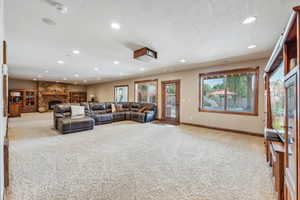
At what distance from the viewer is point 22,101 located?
387 inches

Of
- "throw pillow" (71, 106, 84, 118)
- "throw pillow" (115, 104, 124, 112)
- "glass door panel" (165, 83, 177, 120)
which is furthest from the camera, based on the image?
"throw pillow" (115, 104, 124, 112)

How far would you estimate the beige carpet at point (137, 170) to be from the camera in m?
1.71

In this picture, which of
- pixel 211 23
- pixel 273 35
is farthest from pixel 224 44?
pixel 211 23

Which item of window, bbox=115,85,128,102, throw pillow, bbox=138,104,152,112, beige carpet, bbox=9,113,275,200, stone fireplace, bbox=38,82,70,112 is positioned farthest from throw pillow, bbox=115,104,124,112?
stone fireplace, bbox=38,82,70,112

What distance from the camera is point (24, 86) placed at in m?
10.2

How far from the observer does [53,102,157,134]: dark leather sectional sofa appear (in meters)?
4.48

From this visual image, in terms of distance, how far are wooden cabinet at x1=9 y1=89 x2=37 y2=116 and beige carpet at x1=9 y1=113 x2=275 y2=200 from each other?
6.80 m

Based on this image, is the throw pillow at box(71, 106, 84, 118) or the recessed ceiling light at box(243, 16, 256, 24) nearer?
the recessed ceiling light at box(243, 16, 256, 24)

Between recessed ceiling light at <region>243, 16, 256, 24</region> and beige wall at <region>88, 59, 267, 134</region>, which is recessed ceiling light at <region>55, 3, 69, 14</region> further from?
beige wall at <region>88, 59, 267, 134</region>

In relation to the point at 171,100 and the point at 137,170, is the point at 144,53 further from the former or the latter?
the point at 171,100

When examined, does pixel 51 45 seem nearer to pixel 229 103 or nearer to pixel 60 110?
pixel 60 110

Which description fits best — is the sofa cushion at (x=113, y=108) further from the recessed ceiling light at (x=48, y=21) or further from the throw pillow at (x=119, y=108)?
the recessed ceiling light at (x=48, y=21)

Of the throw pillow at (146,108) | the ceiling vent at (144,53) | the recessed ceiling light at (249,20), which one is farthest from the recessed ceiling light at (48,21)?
the throw pillow at (146,108)

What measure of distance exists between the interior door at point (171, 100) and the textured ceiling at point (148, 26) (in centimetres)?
286
